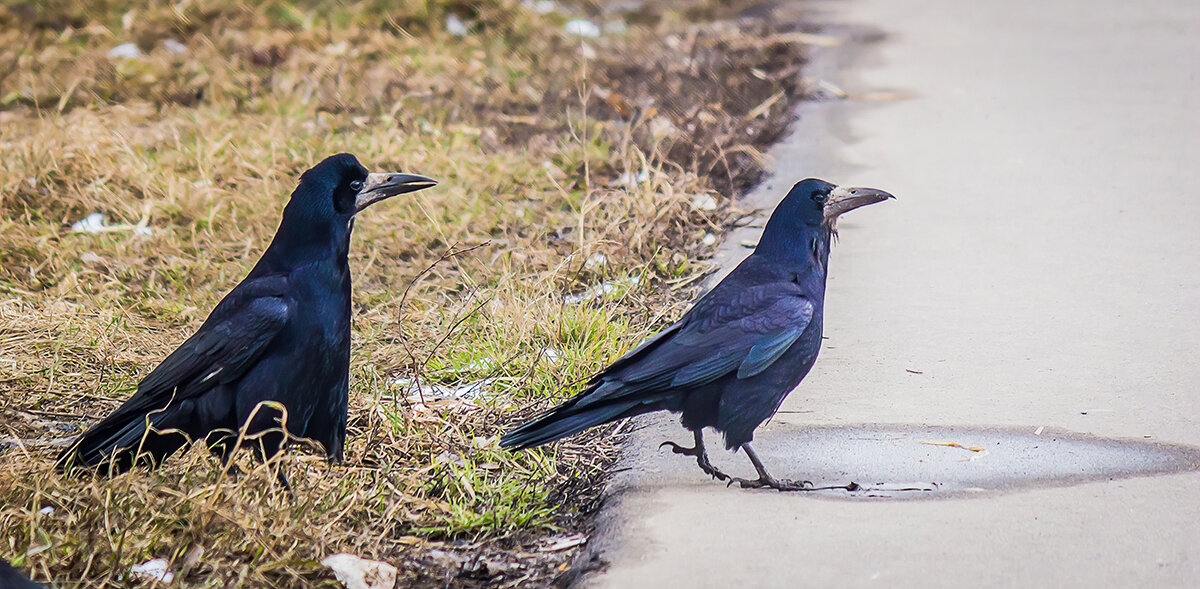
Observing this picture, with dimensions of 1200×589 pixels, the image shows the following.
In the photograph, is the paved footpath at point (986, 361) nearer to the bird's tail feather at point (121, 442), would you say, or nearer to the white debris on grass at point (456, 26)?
the bird's tail feather at point (121, 442)

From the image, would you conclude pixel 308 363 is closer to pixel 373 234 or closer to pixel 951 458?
pixel 951 458

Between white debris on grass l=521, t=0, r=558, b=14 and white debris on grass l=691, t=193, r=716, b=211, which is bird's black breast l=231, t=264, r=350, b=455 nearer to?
white debris on grass l=691, t=193, r=716, b=211

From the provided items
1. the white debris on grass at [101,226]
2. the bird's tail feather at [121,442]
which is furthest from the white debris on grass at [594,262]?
the white debris on grass at [101,226]

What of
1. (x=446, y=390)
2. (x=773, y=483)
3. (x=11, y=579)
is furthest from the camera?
(x=446, y=390)

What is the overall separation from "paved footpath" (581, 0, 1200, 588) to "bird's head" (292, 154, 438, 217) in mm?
949

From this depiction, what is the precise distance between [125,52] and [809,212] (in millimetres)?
5306

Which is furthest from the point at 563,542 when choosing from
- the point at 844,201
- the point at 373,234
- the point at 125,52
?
the point at 125,52

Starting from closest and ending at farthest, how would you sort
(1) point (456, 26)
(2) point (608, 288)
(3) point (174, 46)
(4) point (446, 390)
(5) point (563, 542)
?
1. (5) point (563, 542)
2. (4) point (446, 390)
3. (2) point (608, 288)
4. (3) point (174, 46)
5. (1) point (456, 26)

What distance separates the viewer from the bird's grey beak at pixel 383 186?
352 cm

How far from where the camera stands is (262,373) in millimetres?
3273

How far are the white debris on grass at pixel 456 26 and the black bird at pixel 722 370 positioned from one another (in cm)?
503

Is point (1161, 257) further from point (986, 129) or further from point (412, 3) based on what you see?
point (412, 3)

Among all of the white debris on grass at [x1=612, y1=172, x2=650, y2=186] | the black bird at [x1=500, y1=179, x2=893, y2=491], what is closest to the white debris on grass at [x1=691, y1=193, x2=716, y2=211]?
the white debris on grass at [x1=612, y1=172, x2=650, y2=186]

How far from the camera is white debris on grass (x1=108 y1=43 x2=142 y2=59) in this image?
7.46 meters
